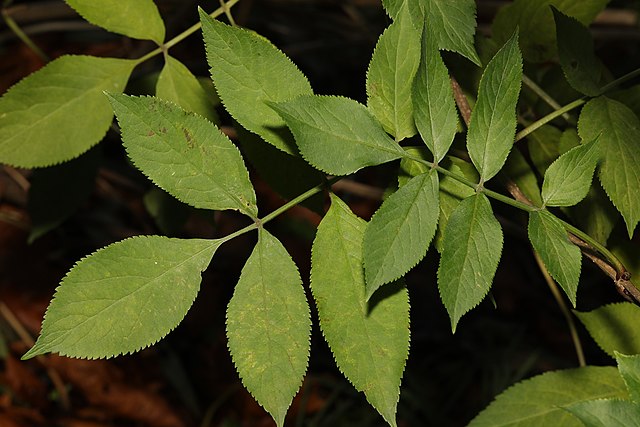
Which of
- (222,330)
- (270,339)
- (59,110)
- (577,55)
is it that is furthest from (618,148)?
(222,330)

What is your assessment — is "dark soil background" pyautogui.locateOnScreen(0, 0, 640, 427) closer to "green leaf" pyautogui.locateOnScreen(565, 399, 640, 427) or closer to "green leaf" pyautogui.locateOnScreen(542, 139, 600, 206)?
Result: "green leaf" pyautogui.locateOnScreen(542, 139, 600, 206)

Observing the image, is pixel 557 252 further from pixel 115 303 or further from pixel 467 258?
pixel 115 303

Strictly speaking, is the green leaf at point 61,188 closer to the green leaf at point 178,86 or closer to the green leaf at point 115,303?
the green leaf at point 178,86

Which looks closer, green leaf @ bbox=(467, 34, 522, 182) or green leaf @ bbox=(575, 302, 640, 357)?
green leaf @ bbox=(467, 34, 522, 182)

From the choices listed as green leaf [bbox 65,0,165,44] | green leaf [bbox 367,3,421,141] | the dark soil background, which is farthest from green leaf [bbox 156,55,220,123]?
the dark soil background

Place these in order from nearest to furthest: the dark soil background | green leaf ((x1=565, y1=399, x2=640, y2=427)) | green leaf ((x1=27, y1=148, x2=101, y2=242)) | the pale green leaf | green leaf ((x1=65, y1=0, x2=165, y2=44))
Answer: green leaf ((x1=565, y1=399, x2=640, y2=427))
green leaf ((x1=65, y1=0, x2=165, y2=44))
the pale green leaf
green leaf ((x1=27, y1=148, x2=101, y2=242))
the dark soil background

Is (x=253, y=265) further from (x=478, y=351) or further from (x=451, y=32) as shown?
(x=478, y=351)
